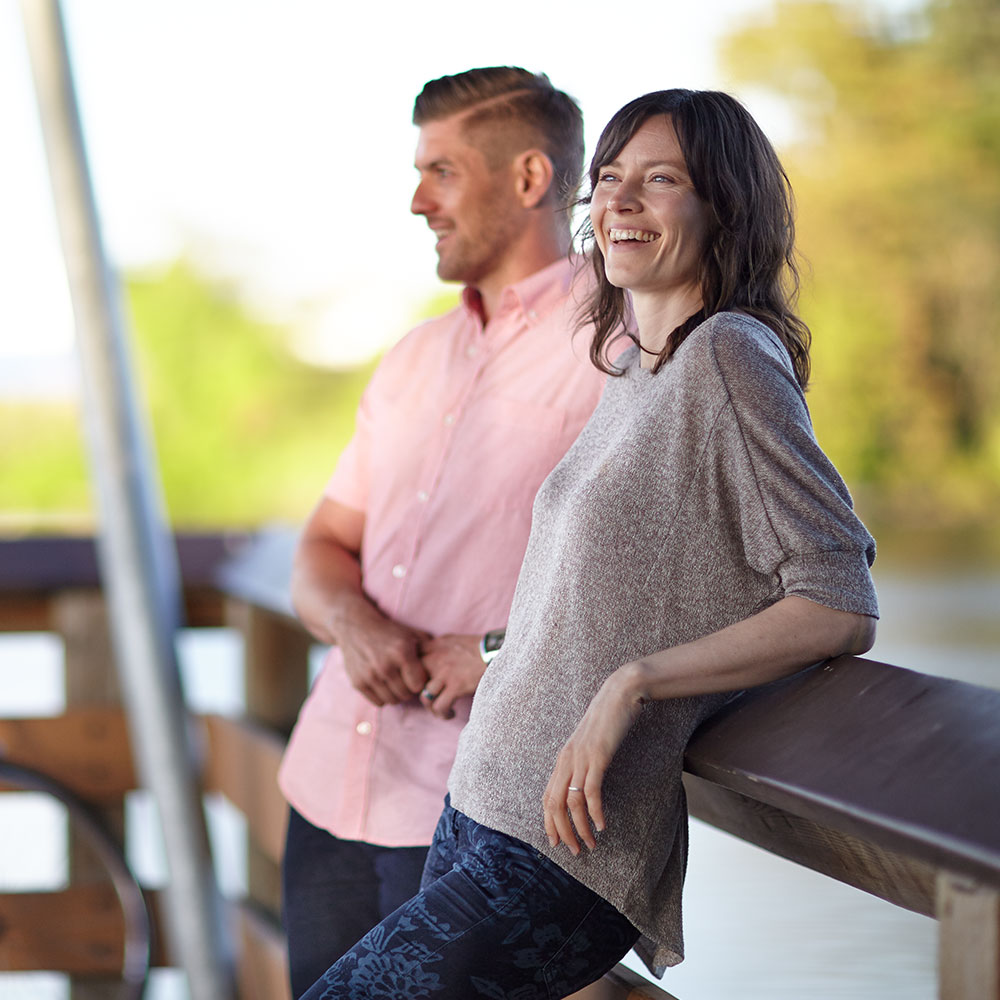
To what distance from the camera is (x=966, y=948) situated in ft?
2.31

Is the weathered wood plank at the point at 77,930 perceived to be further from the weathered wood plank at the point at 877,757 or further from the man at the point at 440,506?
the weathered wood plank at the point at 877,757

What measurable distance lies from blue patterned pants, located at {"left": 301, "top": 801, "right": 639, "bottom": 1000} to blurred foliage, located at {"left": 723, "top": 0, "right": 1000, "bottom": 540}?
13.7 meters

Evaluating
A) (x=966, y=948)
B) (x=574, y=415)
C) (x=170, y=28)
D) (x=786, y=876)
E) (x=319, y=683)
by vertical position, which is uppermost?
→ (x=170, y=28)

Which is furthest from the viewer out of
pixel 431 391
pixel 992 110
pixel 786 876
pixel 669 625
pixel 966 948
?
pixel 992 110

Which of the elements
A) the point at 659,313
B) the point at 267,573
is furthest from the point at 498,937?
the point at 267,573

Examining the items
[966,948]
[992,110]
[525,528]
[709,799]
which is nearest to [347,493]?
[525,528]

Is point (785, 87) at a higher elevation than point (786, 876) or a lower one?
higher

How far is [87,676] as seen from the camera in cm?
279

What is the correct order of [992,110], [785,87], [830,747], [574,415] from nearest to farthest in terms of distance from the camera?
[830,747] < [574,415] < [992,110] < [785,87]

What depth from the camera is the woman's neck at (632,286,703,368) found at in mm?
1062

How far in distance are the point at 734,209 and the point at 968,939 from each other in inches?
22.2

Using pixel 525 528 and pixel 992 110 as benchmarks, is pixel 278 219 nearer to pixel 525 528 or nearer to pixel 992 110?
pixel 992 110

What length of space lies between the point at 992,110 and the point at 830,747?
1826 centimetres

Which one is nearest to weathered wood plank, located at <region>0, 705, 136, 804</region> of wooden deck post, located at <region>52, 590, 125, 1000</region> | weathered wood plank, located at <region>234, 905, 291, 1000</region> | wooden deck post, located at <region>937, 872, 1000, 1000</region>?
wooden deck post, located at <region>52, 590, 125, 1000</region>
